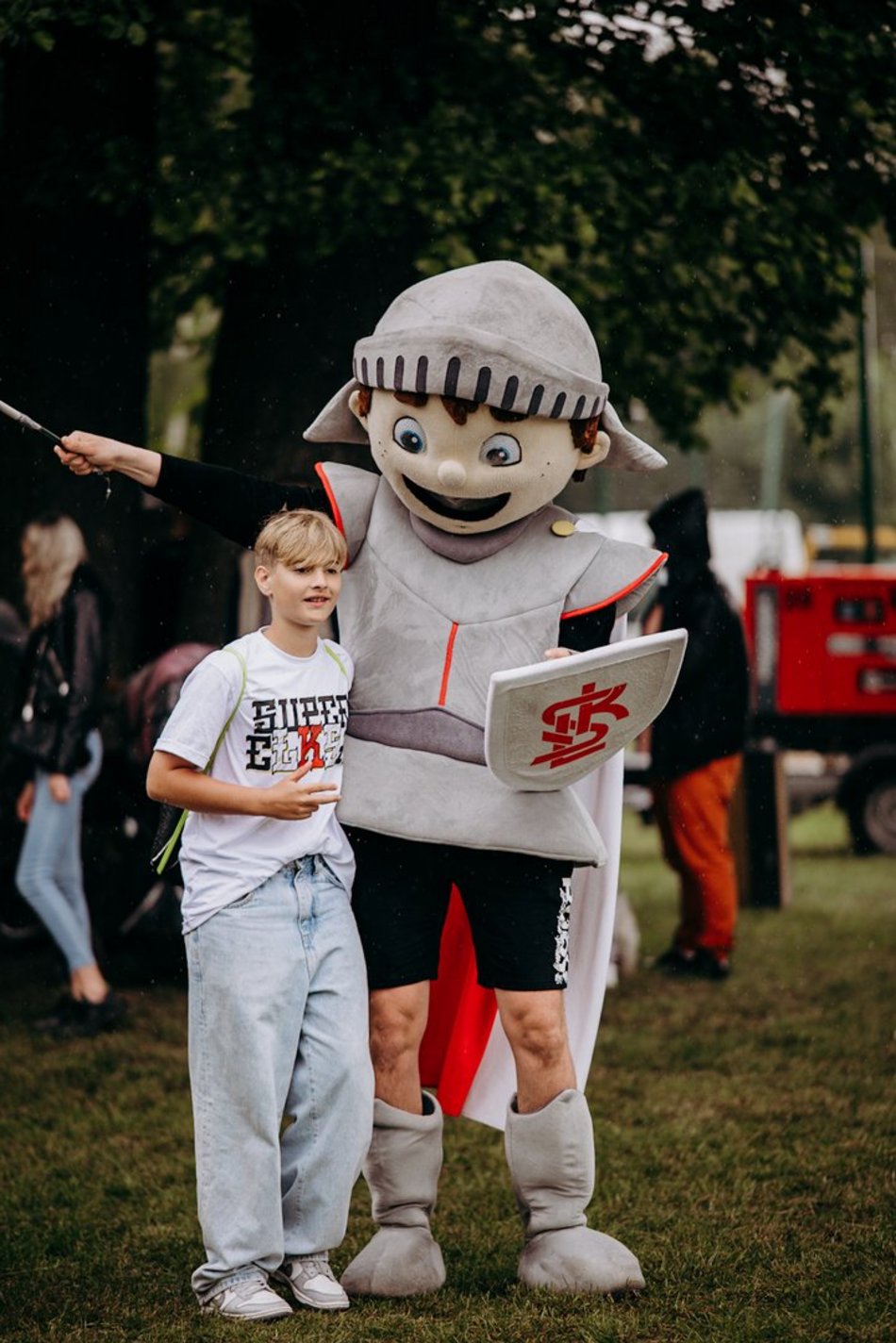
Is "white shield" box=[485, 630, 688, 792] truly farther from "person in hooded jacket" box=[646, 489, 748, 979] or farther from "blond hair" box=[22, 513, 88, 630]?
"person in hooded jacket" box=[646, 489, 748, 979]

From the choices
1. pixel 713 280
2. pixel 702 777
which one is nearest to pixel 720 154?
pixel 713 280

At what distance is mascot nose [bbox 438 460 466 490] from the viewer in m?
3.63

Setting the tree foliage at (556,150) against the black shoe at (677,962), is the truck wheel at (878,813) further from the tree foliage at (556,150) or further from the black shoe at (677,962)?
the tree foliage at (556,150)

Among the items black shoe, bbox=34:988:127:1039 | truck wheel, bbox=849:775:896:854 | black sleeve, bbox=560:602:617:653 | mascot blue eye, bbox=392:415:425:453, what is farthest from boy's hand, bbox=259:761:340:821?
truck wheel, bbox=849:775:896:854

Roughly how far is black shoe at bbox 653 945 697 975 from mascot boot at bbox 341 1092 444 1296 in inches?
157

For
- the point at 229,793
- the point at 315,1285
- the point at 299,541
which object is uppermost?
the point at 299,541

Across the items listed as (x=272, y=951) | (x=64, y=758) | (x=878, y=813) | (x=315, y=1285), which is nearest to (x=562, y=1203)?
(x=315, y=1285)

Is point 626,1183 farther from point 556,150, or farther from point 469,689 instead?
point 556,150

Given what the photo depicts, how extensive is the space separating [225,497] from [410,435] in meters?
0.41

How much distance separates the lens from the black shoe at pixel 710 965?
7.53 metres

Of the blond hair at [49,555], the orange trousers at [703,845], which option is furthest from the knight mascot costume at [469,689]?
the orange trousers at [703,845]

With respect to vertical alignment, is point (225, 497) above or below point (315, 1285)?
above

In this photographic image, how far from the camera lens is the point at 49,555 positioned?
21.1ft

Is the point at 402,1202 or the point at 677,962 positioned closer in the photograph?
the point at 402,1202
